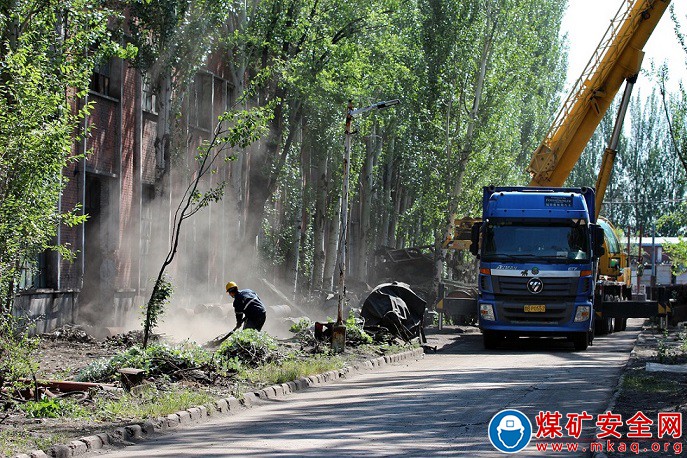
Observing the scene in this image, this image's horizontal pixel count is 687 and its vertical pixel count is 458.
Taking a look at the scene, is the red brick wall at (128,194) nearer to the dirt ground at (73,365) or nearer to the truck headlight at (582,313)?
the dirt ground at (73,365)

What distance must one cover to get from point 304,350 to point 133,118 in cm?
1214

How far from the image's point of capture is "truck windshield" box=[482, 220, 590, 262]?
26.1 metres

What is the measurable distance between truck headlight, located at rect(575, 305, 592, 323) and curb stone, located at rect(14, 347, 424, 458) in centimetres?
665

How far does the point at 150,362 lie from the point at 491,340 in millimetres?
12943

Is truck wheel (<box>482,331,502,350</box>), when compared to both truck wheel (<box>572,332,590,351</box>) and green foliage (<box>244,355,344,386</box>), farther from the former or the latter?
green foliage (<box>244,355,344,386</box>)

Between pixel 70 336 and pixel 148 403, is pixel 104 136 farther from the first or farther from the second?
pixel 148 403

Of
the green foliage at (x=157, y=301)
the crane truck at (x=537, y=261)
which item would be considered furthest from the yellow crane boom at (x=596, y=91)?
the green foliage at (x=157, y=301)

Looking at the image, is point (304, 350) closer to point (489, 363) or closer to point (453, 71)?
point (489, 363)

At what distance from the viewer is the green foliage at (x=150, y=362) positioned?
52.0 feet

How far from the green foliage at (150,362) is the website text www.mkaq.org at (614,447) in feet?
22.0

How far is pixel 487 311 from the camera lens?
26.4 m

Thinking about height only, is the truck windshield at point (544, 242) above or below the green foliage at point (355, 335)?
above

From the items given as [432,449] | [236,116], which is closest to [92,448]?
[432,449]

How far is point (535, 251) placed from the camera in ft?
85.5
